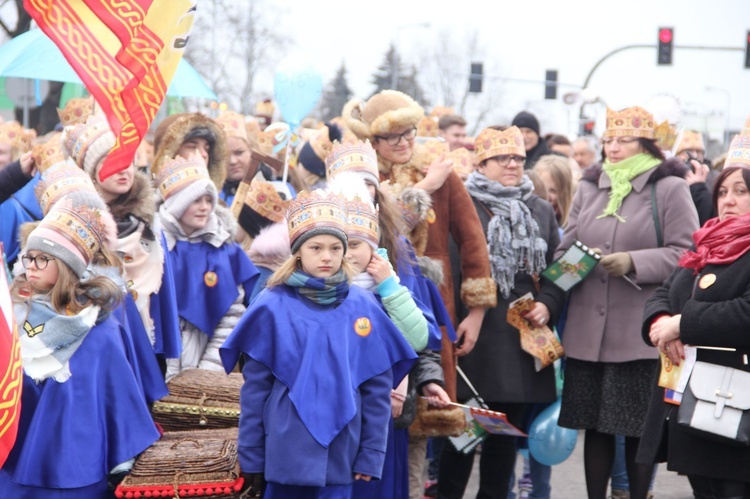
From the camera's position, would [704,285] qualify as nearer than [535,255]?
Yes

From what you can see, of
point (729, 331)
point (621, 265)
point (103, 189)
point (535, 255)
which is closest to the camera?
point (729, 331)

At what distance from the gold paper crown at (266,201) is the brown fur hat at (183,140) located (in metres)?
0.36

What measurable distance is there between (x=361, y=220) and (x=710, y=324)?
178 cm

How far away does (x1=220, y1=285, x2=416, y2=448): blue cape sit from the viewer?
5008 mm

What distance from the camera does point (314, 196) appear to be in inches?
209

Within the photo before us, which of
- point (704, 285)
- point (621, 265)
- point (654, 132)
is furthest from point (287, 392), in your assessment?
point (654, 132)

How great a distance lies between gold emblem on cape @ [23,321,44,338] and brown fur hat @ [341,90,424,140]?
2.55 m

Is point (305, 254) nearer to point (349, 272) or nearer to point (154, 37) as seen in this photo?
point (349, 272)

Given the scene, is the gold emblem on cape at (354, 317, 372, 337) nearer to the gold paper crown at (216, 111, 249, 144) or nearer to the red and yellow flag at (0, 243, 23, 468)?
the red and yellow flag at (0, 243, 23, 468)

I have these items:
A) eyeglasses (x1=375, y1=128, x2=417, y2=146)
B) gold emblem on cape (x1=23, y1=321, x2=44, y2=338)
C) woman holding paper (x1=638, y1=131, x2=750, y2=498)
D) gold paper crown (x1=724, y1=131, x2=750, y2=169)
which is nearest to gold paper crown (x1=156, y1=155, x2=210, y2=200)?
eyeglasses (x1=375, y1=128, x2=417, y2=146)

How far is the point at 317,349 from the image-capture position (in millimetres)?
5078

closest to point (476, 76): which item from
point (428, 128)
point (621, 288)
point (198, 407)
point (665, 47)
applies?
point (665, 47)

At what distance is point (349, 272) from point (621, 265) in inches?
87.2

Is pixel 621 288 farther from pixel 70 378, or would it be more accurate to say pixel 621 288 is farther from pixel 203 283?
pixel 70 378
